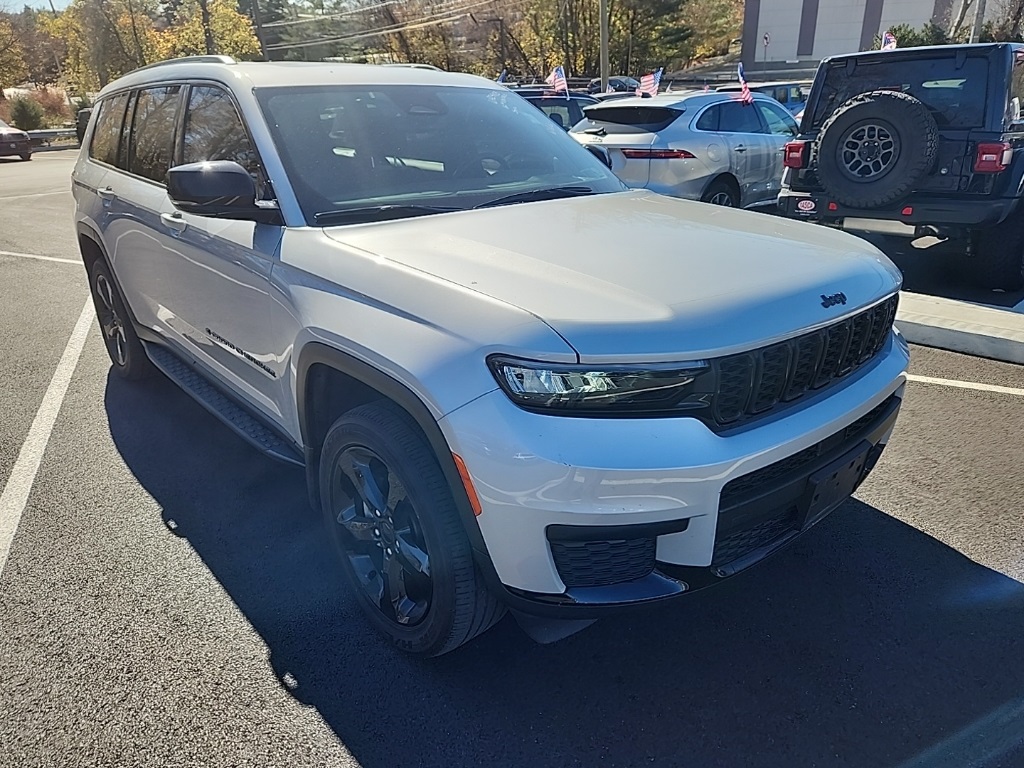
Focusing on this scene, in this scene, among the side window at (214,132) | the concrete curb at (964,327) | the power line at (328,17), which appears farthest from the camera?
the power line at (328,17)

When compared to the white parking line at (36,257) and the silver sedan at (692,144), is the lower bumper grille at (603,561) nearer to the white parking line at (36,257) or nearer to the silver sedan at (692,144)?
the silver sedan at (692,144)

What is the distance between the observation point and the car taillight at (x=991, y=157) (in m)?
5.88

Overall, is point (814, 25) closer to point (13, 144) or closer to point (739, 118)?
point (13, 144)

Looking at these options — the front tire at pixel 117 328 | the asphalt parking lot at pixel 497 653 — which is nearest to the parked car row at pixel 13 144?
the front tire at pixel 117 328

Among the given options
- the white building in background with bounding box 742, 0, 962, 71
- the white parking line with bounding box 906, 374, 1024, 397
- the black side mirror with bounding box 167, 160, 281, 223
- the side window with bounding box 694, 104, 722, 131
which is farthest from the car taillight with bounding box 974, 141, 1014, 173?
the white building in background with bounding box 742, 0, 962, 71

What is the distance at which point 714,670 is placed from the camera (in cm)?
243

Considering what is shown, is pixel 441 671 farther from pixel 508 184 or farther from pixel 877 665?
pixel 508 184

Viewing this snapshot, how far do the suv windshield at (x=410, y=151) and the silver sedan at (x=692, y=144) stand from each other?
4.79 m

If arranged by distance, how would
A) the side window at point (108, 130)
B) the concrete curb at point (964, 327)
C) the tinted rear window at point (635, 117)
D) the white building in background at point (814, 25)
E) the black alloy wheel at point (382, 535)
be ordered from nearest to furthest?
1. the black alloy wheel at point (382, 535)
2. the side window at point (108, 130)
3. the concrete curb at point (964, 327)
4. the tinted rear window at point (635, 117)
5. the white building in background at point (814, 25)

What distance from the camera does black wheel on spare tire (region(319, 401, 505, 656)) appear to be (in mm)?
2137

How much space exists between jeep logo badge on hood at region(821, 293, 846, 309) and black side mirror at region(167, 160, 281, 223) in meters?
1.86

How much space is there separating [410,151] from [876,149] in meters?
4.60

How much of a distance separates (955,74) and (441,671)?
6.44 m

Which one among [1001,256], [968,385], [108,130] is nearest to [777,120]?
[1001,256]
